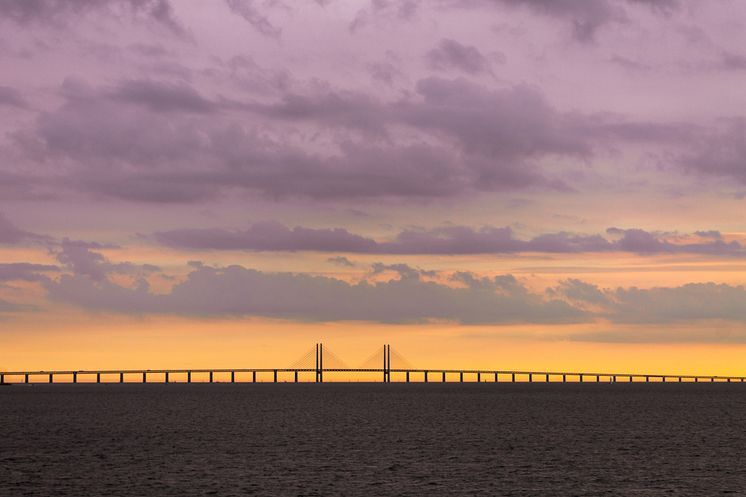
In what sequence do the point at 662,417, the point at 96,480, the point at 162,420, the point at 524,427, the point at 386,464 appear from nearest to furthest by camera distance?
the point at 96,480
the point at 386,464
the point at 524,427
the point at 162,420
the point at 662,417

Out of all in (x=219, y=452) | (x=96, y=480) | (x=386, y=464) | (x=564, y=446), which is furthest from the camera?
(x=564, y=446)

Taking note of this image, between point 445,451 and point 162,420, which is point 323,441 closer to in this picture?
point 445,451

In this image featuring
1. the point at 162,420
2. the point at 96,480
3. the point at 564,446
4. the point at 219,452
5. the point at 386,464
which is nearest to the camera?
the point at 96,480

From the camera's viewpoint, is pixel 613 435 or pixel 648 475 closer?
pixel 648 475

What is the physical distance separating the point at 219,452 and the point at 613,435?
1376 inches

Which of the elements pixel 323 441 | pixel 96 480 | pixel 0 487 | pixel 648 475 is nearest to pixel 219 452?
pixel 323 441

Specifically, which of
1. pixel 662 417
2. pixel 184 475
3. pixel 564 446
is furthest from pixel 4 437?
pixel 662 417

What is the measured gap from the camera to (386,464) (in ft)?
212

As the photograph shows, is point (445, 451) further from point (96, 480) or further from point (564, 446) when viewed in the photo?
point (96, 480)

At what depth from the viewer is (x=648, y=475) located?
5866cm

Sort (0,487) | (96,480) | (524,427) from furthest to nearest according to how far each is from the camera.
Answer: (524,427) < (96,480) < (0,487)

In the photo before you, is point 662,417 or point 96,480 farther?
point 662,417

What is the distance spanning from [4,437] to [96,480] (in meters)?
36.4

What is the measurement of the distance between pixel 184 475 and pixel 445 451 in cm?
2149
